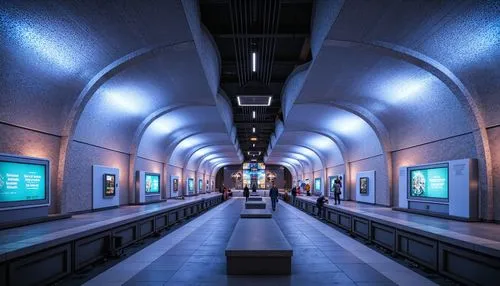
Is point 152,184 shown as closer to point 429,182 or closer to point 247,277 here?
point 429,182

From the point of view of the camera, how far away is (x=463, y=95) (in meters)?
8.80

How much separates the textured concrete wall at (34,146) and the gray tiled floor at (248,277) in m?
3.76

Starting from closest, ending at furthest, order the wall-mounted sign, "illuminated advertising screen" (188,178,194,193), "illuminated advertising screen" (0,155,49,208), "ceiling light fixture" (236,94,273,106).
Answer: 1. "illuminated advertising screen" (0,155,49,208)
2. "ceiling light fixture" (236,94,273,106)
3. the wall-mounted sign
4. "illuminated advertising screen" (188,178,194,193)

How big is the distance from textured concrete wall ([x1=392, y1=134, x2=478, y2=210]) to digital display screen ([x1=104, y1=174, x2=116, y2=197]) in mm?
10710

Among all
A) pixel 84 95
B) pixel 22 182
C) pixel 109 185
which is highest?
pixel 84 95

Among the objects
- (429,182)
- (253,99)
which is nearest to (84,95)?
(253,99)

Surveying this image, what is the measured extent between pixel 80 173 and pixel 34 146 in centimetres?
264

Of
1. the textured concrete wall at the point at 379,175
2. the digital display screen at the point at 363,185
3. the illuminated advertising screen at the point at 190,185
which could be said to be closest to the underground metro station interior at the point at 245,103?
the textured concrete wall at the point at 379,175

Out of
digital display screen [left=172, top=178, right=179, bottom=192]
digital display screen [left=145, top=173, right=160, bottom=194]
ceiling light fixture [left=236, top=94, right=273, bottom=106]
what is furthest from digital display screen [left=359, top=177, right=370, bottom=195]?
digital display screen [left=172, top=178, right=179, bottom=192]

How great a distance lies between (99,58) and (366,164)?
1365 centimetres

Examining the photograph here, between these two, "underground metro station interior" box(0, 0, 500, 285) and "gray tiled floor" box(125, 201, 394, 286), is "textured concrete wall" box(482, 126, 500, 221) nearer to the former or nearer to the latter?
"underground metro station interior" box(0, 0, 500, 285)

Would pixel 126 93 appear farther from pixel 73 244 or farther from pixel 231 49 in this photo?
pixel 73 244

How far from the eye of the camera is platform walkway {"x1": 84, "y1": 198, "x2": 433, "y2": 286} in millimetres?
5145

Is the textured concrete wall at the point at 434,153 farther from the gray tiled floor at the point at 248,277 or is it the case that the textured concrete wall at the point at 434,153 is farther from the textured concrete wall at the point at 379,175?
the gray tiled floor at the point at 248,277
